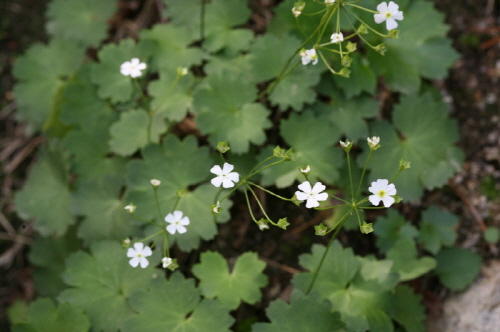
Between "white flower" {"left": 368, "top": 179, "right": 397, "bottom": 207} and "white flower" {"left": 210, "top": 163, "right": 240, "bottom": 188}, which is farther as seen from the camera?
"white flower" {"left": 210, "top": 163, "right": 240, "bottom": 188}

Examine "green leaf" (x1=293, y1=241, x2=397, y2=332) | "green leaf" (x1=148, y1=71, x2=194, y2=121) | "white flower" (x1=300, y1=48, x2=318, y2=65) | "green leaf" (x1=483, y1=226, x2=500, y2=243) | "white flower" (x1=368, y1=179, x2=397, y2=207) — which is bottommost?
"green leaf" (x1=483, y1=226, x2=500, y2=243)

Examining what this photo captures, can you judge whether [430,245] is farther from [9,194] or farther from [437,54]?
[9,194]

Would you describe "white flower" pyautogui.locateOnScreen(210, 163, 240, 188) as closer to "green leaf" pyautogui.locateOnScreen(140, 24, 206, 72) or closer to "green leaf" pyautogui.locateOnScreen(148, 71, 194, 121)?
"green leaf" pyautogui.locateOnScreen(148, 71, 194, 121)

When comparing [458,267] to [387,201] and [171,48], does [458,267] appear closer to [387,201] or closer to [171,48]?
[387,201]

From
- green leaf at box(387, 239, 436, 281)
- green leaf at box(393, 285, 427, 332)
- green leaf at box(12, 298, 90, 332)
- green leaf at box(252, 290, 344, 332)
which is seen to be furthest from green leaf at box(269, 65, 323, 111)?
green leaf at box(12, 298, 90, 332)

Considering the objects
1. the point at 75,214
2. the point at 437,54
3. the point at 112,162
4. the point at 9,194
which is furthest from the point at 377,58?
the point at 9,194

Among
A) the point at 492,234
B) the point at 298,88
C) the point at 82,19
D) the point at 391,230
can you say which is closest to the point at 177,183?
the point at 298,88

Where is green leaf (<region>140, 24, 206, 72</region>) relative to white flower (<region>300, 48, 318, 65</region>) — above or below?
below
